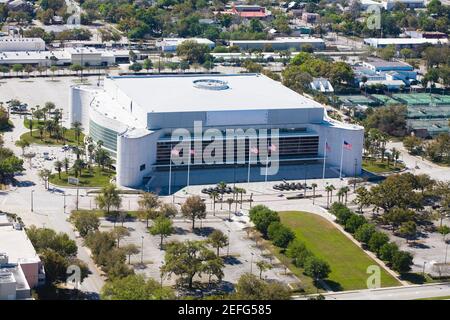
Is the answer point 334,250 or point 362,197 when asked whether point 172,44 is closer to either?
point 362,197

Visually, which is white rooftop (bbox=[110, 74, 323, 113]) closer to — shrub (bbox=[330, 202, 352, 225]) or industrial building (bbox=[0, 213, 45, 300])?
shrub (bbox=[330, 202, 352, 225])

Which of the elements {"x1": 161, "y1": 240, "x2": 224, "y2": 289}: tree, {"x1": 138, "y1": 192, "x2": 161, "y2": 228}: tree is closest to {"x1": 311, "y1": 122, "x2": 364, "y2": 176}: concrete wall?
{"x1": 138, "y1": 192, "x2": 161, "y2": 228}: tree

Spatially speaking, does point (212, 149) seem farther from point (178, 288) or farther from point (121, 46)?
point (121, 46)

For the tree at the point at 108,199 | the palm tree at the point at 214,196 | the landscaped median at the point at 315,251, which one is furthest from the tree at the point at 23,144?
the landscaped median at the point at 315,251

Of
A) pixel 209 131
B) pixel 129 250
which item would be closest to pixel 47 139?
pixel 209 131

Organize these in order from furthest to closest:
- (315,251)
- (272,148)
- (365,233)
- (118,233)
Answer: (272,148) → (365,233) → (315,251) → (118,233)
